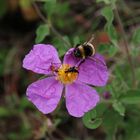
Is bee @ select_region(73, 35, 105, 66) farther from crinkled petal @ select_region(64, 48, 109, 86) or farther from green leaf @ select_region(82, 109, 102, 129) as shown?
green leaf @ select_region(82, 109, 102, 129)

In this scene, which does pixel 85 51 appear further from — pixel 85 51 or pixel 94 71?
pixel 94 71

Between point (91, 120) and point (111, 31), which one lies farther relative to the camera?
point (111, 31)

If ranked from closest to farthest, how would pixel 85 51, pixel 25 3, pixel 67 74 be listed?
pixel 85 51 → pixel 67 74 → pixel 25 3

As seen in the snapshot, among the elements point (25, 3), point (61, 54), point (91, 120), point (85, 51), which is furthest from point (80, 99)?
point (25, 3)

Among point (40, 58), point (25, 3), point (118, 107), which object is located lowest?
point (118, 107)

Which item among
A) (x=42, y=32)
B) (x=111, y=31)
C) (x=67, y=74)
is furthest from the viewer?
(x=42, y=32)

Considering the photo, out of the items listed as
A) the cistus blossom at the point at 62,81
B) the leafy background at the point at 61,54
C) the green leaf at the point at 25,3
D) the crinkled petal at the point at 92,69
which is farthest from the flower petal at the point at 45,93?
the green leaf at the point at 25,3

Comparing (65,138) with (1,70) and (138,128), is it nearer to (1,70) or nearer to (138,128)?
(138,128)

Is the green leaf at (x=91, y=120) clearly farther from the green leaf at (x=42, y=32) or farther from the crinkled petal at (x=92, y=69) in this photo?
the green leaf at (x=42, y=32)
